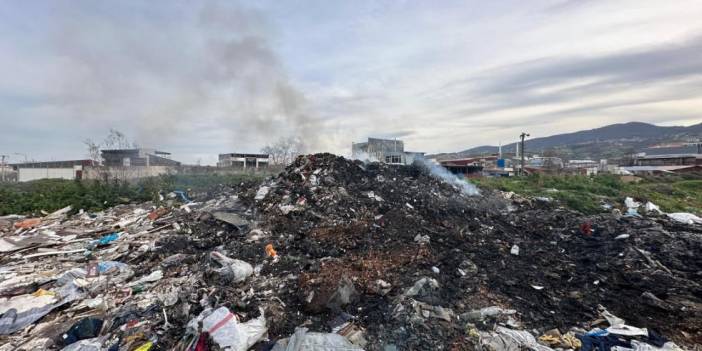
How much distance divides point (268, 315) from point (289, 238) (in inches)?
107

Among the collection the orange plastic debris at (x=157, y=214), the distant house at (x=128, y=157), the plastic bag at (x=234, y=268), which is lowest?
the plastic bag at (x=234, y=268)

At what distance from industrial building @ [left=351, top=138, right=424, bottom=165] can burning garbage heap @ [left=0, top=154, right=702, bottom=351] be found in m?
8.48

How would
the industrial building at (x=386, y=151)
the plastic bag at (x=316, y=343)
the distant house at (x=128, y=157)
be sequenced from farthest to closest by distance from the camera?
1. the industrial building at (x=386, y=151)
2. the distant house at (x=128, y=157)
3. the plastic bag at (x=316, y=343)

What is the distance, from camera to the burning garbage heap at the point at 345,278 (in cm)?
346

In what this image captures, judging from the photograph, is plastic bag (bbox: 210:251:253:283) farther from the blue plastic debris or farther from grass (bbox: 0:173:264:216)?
grass (bbox: 0:173:264:216)

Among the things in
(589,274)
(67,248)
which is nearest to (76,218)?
(67,248)

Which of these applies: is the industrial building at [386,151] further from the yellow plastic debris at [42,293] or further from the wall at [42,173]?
the wall at [42,173]

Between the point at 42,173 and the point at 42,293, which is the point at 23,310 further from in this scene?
the point at 42,173

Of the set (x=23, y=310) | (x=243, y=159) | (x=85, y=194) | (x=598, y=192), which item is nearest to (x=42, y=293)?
(x=23, y=310)

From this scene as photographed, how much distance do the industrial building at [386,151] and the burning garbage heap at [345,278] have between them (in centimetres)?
848

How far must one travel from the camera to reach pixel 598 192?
14391 mm

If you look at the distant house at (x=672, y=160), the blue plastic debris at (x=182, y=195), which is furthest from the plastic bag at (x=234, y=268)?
the distant house at (x=672, y=160)

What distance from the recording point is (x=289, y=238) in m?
6.50

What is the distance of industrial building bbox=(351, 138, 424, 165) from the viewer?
19.4 metres
